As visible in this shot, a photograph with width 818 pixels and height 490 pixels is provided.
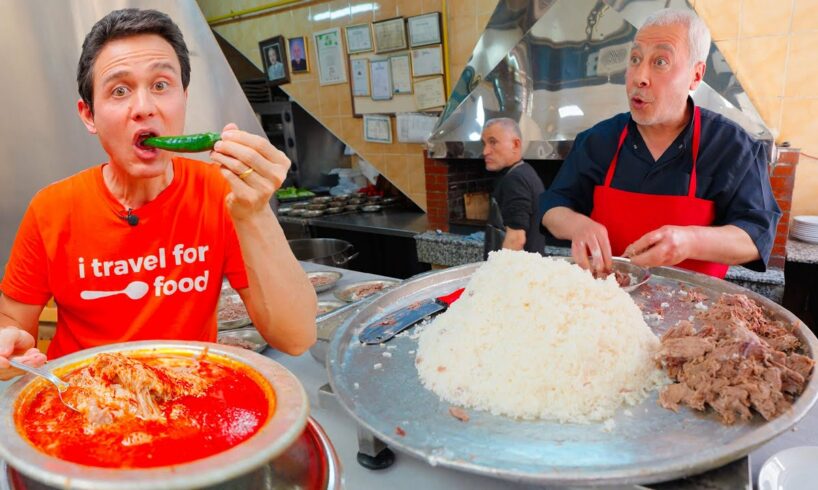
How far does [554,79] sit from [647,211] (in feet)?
7.83

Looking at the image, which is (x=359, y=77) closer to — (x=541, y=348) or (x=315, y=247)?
(x=315, y=247)

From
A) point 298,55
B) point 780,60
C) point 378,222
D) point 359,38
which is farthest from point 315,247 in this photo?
point 780,60

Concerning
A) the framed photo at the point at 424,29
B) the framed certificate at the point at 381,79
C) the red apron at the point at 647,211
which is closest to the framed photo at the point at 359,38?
the framed certificate at the point at 381,79

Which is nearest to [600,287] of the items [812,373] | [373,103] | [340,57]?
[812,373]

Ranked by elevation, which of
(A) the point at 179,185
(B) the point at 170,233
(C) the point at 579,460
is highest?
(A) the point at 179,185

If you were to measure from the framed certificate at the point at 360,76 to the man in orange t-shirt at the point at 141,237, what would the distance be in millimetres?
4439

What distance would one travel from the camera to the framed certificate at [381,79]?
577 centimetres

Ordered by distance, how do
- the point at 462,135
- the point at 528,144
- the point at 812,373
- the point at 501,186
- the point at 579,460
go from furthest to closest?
the point at 462,135
the point at 528,144
the point at 501,186
the point at 812,373
the point at 579,460

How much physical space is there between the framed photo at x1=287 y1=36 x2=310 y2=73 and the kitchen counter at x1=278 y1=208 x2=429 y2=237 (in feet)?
6.31

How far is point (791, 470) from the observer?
1068mm

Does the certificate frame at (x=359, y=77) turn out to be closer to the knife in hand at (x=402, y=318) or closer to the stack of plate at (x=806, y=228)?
the stack of plate at (x=806, y=228)

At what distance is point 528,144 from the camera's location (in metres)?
4.41

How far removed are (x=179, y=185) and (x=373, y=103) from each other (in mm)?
4479

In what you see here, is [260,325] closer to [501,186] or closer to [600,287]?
[600,287]
